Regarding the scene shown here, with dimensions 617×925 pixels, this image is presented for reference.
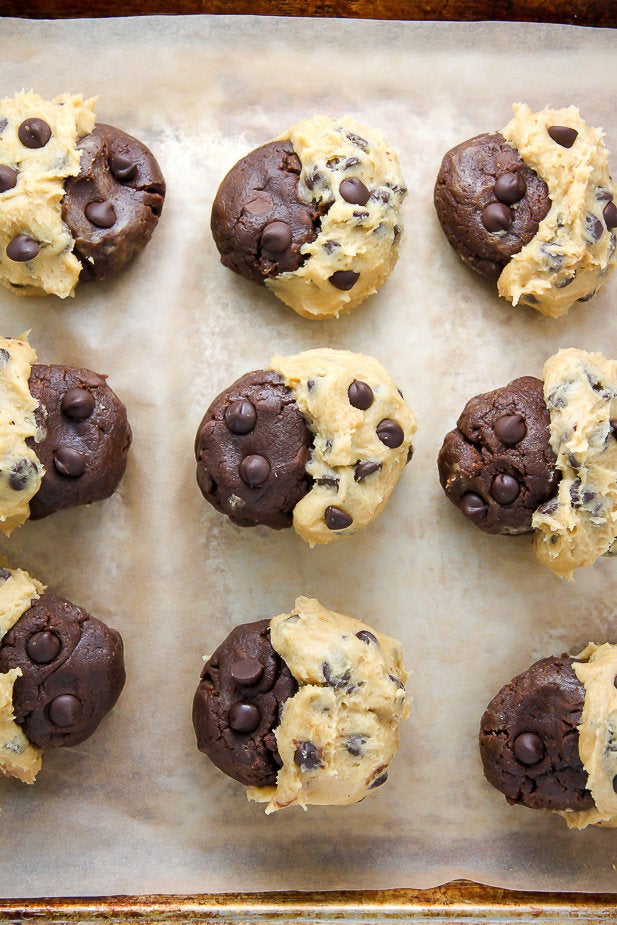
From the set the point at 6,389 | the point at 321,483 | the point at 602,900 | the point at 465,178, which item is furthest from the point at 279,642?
the point at 465,178

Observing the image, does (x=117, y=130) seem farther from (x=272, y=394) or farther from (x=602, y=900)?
(x=602, y=900)

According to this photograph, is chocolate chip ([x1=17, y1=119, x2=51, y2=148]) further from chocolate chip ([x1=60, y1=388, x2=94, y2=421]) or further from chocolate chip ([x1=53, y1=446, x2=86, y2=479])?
chocolate chip ([x1=53, y1=446, x2=86, y2=479])

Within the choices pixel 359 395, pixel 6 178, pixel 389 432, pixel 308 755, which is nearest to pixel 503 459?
pixel 389 432

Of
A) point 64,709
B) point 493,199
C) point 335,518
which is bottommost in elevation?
point 64,709

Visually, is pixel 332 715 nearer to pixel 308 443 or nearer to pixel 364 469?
pixel 364 469

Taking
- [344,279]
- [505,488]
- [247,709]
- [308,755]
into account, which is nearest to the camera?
[308,755]

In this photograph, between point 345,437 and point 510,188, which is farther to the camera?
point 510,188

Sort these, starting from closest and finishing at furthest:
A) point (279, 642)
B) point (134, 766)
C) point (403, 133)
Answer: point (279, 642) → point (134, 766) → point (403, 133)

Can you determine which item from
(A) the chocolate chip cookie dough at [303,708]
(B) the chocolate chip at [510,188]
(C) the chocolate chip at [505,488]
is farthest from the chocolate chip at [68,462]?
(B) the chocolate chip at [510,188]
